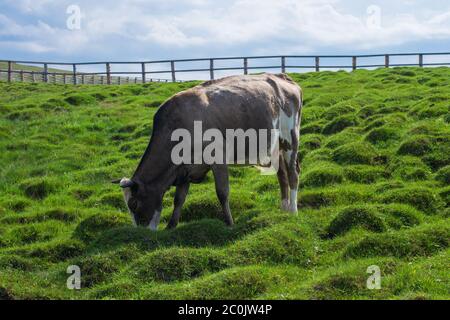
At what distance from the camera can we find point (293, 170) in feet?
39.2

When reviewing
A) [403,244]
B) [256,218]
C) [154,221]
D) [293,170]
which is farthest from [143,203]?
[403,244]

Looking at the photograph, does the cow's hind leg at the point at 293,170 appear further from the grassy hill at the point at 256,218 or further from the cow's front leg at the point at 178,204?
the cow's front leg at the point at 178,204

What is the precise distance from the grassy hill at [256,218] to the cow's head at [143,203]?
0.49 meters

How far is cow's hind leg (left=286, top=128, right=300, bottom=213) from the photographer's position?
1165 cm

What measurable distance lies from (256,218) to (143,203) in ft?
6.36

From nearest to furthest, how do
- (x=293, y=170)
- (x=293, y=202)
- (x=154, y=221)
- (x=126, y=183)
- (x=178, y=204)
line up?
(x=126, y=183) → (x=154, y=221) → (x=178, y=204) → (x=293, y=202) → (x=293, y=170)

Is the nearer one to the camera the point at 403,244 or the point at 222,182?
the point at 403,244

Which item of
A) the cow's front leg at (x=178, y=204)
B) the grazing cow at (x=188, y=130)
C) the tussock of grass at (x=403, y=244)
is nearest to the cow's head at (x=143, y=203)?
the grazing cow at (x=188, y=130)

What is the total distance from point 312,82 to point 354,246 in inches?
834

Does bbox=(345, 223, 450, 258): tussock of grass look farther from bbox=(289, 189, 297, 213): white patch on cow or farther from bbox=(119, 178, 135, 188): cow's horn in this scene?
bbox=(119, 178, 135, 188): cow's horn

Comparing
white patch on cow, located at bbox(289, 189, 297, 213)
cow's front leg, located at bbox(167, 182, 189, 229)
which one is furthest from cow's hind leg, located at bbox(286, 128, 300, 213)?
cow's front leg, located at bbox(167, 182, 189, 229)

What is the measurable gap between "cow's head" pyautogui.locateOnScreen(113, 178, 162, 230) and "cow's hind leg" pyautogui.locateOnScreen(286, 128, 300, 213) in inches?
100

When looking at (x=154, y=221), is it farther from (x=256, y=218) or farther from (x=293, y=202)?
(x=293, y=202)
